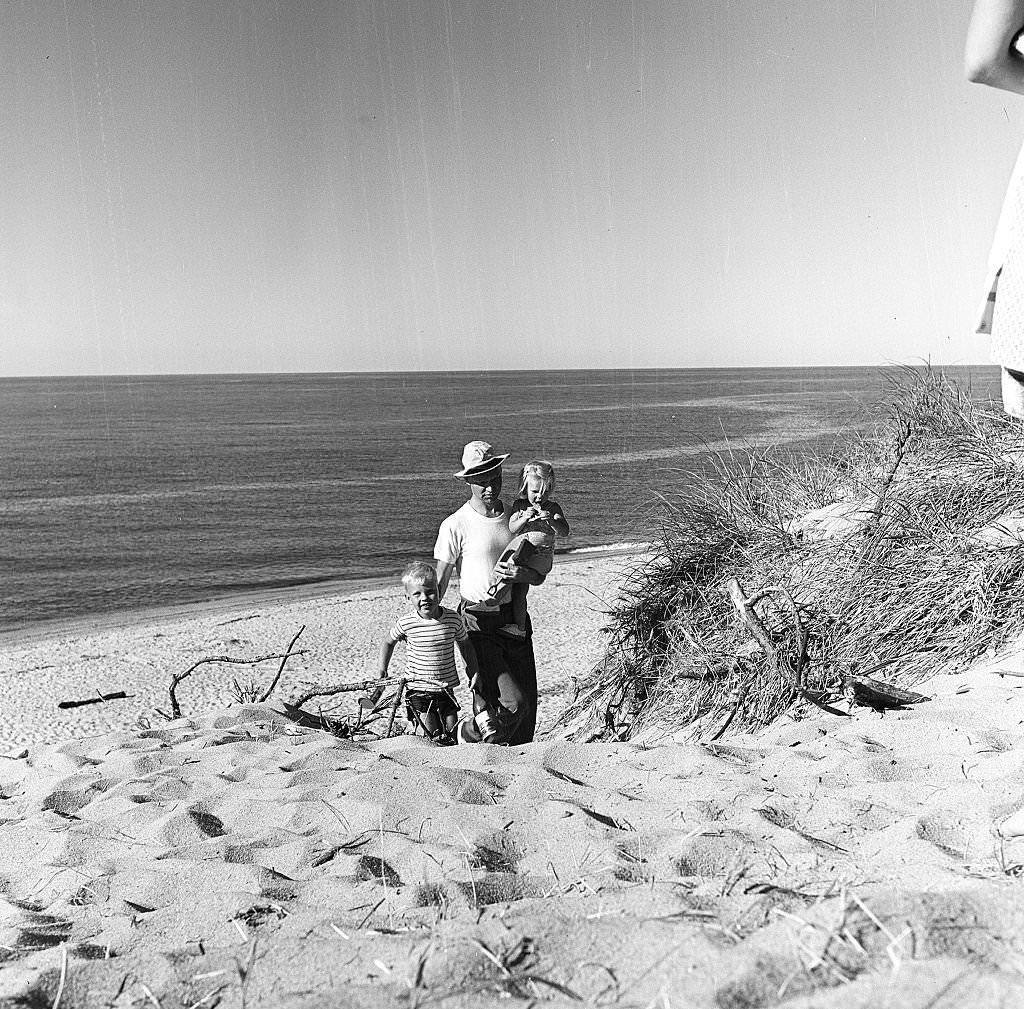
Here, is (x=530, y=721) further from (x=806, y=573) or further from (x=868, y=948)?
(x=868, y=948)

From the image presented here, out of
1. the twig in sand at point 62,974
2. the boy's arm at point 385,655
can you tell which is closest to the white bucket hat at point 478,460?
the boy's arm at point 385,655

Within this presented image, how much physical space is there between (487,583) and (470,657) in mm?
452

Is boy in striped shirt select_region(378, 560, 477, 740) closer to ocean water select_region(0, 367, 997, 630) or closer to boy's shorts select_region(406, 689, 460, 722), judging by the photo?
boy's shorts select_region(406, 689, 460, 722)

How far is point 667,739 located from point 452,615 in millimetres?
1419

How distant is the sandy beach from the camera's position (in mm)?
1689

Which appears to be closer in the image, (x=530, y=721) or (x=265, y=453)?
(x=530, y=721)

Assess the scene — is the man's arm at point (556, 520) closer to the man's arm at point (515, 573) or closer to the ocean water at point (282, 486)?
the man's arm at point (515, 573)

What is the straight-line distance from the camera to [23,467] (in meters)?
52.7

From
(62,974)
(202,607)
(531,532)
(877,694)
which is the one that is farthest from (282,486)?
(62,974)

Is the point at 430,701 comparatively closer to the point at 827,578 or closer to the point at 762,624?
the point at 762,624

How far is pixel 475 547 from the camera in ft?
16.7

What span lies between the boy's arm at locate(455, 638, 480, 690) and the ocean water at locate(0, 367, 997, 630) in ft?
9.70

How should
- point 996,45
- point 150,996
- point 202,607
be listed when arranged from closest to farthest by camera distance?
point 996,45, point 150,996, point 202,607

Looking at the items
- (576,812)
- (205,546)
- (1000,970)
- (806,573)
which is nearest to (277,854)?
(576,812)
